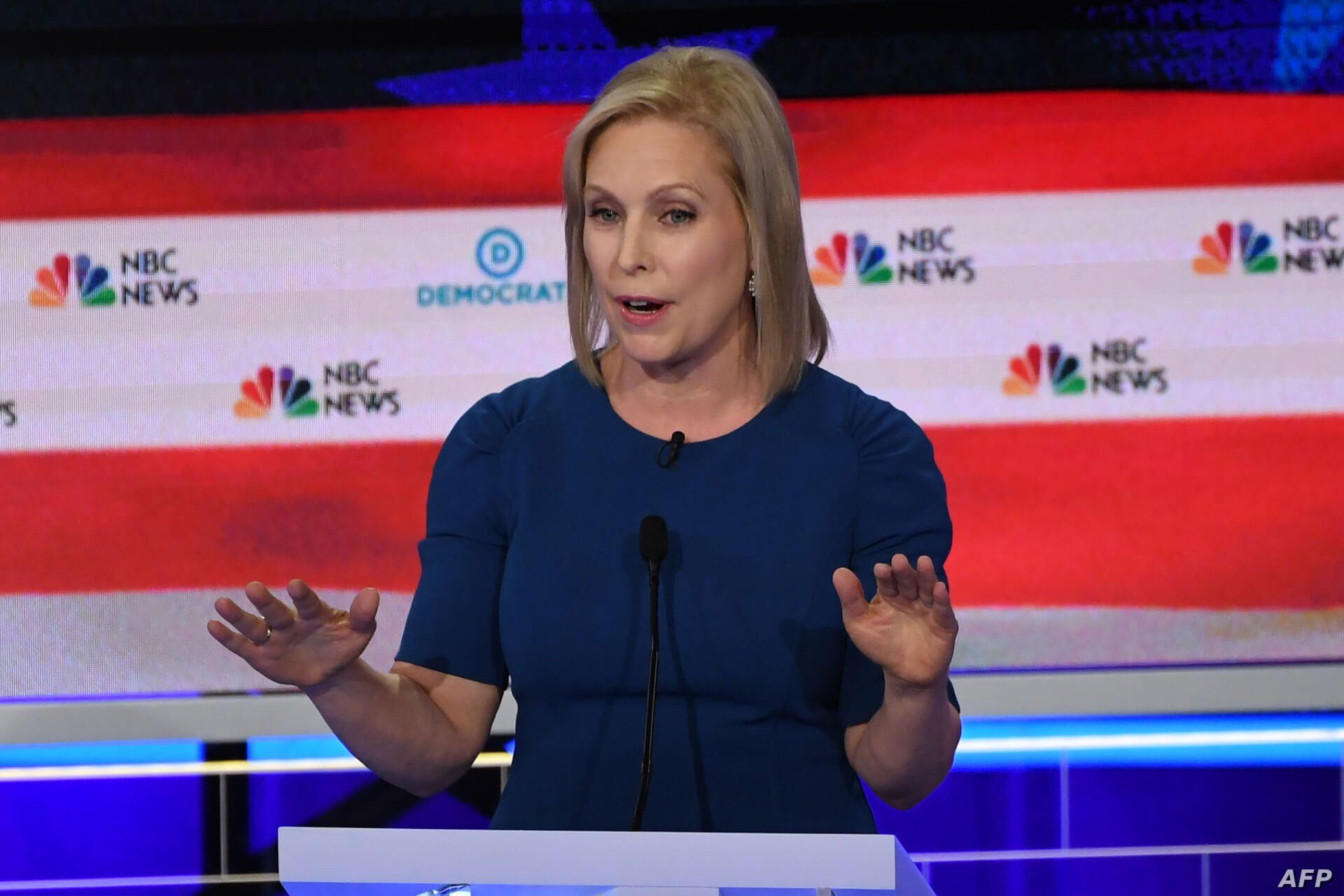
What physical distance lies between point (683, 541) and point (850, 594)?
251 millimetres

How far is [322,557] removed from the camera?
8.12 feet

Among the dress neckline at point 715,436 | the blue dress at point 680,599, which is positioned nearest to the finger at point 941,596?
the blue dress at point 680,599

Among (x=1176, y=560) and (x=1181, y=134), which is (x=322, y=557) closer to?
(x=1176, y=560)

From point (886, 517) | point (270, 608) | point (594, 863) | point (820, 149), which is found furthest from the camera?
point (820, 149)

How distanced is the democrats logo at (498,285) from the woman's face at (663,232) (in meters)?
1.04

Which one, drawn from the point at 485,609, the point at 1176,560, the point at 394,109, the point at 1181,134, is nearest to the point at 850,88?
the point at 1181,134

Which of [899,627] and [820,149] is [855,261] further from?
[899,627]

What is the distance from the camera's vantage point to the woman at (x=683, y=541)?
4.52 ft

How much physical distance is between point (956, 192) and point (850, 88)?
25 cm

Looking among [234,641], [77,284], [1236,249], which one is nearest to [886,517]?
[234,641]

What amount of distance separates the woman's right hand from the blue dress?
0.20m

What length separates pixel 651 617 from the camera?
133cm

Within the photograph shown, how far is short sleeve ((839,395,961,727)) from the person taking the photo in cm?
142

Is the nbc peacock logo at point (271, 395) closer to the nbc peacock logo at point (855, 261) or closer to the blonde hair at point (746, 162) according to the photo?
the nbc peacock logo at point (855, 261)
